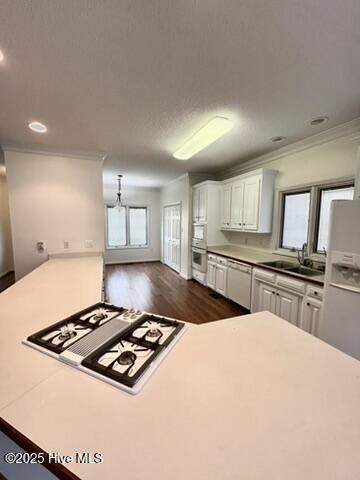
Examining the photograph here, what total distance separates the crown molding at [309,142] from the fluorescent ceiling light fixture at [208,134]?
1163 millimetres

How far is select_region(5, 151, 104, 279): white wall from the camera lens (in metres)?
3.04

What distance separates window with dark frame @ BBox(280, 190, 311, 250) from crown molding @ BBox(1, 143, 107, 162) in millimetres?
3044

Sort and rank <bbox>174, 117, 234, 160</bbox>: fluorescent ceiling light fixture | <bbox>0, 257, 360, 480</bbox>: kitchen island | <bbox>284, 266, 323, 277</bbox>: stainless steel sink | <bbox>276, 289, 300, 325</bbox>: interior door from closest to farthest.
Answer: <bbox>0, 257, 360, 480</bbox>: kitchen island
<bbox>174, 117, 234, 160</bbox>: fluorescent ceiling light fixture
<bbox>276, 289, 300, 325</bbox>: interior door
<bbox>284, 266, 323, 277</bbox>: stainless steel sink

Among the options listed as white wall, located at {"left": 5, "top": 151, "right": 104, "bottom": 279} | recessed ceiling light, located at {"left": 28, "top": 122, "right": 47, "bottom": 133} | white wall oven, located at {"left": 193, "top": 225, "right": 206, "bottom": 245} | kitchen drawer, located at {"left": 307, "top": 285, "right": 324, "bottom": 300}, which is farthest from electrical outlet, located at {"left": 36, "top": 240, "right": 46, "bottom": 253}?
kitchen drawer, located at {"left": 307, "top": 285, "right": 324, "bottom": 300}

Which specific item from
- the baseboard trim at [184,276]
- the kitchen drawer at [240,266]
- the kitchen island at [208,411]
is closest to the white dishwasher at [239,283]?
the kitchen drawer at [240,266]

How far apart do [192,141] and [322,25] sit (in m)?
1.76

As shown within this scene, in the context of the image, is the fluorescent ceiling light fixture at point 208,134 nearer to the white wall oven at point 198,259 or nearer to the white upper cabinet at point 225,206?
the white upper cabinet at point 225,206

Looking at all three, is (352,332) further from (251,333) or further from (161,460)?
(161,460)

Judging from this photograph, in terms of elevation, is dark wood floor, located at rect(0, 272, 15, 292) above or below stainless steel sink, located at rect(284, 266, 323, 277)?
below

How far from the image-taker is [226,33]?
4.01 ft

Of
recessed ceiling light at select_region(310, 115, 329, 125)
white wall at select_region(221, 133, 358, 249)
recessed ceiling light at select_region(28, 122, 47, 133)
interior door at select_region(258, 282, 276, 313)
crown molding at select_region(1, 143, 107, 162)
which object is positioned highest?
recessed ceiling light at select_region(310, 115, 329, 125)

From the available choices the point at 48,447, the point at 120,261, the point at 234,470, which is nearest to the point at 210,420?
the point at 234,470

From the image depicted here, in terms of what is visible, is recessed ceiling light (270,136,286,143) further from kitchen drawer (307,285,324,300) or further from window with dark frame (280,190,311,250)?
kitchen drawer (307,285,324,300)

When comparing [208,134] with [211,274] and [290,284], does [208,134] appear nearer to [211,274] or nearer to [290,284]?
[290,284]
